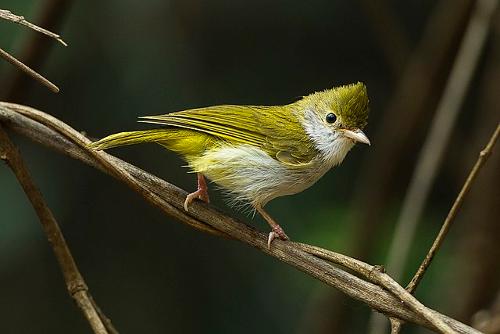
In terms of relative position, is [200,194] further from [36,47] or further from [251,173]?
[36,47]

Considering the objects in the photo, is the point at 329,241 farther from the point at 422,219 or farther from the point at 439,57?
the point at 439,57

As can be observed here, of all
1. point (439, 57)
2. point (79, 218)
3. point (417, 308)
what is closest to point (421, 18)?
point (439, 57)

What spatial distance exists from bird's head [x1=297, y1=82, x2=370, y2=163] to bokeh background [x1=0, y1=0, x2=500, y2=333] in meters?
1.15

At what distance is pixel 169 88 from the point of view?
14.8ft

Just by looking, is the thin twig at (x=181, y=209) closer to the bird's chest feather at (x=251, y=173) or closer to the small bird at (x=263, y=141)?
the small bird at (x=263, y=141)

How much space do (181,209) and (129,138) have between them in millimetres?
447

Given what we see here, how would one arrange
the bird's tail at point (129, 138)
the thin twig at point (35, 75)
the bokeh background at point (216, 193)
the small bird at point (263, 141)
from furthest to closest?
the bokeh background at point (216, 193) → the small bird at point (263, 141) → the bird's tail at point (129, 138) → the thin twig at point (35, 75)

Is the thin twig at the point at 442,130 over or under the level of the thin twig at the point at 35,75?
over

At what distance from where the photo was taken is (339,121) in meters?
3.14

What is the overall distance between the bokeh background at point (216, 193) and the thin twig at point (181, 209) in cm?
205

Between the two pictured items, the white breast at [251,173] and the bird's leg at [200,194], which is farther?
the white breast at [251,173]

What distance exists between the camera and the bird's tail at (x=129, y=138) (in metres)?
2.27

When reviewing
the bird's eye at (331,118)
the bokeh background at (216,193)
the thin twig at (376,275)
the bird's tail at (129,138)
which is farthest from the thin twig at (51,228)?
the bokeh background at (216,193)

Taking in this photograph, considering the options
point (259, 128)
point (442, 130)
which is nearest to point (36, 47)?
point (259, 128)
